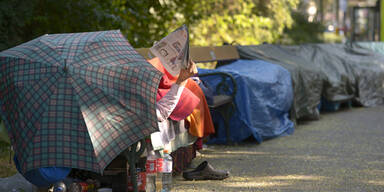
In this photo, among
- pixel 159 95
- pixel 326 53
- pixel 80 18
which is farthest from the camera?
pixel 326 53

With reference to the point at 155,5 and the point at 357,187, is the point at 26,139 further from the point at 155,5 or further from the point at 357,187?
the point at 155,5

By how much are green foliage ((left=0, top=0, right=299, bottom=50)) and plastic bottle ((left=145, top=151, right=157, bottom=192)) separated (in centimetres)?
268

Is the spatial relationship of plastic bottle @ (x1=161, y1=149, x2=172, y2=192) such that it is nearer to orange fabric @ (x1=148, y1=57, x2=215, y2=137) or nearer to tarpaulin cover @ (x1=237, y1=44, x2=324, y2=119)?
orange fabric @ (x1=148, y1=57, x2=215, y2=137)

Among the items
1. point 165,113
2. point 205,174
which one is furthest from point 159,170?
point 205,174

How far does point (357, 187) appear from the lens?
482cm

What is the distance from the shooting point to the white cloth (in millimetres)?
4480

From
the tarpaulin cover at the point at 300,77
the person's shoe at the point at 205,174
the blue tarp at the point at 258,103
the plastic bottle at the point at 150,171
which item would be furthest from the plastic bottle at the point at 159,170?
the tarpaulin cover at the point at 300,77

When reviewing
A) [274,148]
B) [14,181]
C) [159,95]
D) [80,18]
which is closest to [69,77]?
[159,95]

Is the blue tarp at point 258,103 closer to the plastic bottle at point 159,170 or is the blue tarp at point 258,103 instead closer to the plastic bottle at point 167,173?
the plastic bottle at point 167,173

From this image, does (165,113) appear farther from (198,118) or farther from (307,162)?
(307,162)

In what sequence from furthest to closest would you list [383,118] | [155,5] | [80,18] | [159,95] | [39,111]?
1. [383,118]
2. [155,5]
3. [80,18]
4. [159,95]
5. [39,111]

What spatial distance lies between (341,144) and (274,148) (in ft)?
2.86

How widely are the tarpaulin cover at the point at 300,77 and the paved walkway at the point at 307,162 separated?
430 millimetres

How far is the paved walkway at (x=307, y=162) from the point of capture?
491 centimetres
